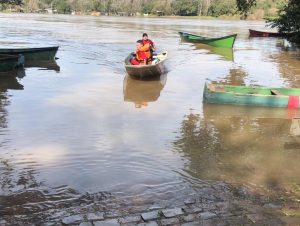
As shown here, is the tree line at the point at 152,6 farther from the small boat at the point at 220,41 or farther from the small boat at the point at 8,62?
the small boat at the point at 8,62

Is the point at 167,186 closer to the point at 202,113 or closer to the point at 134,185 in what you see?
the point at 134,185

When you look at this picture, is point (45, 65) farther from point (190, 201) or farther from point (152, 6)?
point (152, 6)

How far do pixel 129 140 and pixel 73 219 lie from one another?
360 centimetres

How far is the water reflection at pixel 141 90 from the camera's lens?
12203 mm

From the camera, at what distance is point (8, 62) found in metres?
15.4

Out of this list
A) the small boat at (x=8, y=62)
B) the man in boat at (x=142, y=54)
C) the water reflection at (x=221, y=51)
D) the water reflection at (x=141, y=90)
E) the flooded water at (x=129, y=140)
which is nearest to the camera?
the flooded water at (x=129, y=140)

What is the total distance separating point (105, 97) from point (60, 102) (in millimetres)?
1478

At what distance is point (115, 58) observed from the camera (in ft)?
69.5

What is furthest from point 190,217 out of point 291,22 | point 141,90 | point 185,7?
point 185,7

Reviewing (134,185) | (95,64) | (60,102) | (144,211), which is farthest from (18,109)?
(95,64)

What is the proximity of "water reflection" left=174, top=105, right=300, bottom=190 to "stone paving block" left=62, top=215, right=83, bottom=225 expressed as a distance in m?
2.21

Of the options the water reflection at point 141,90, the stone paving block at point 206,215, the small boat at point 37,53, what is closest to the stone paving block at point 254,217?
the stone paving block at point 206,215

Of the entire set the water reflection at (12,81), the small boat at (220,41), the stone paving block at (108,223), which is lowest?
the water reflection at (12,81)

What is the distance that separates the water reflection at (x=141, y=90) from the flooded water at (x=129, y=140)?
35 mm
